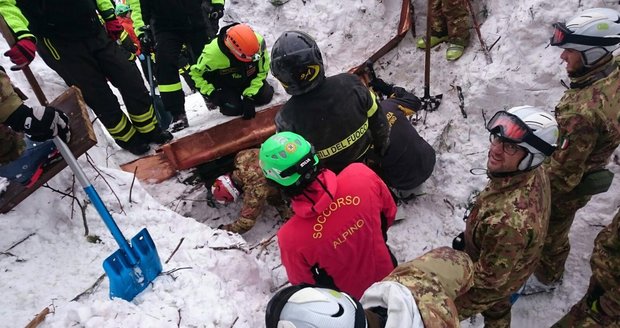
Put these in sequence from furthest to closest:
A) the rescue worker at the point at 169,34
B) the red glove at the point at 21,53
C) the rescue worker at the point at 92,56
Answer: the rescue worker at the point at 169,34 < the rescue worker at the point at 92,56 < the red glove at the point at 21,53

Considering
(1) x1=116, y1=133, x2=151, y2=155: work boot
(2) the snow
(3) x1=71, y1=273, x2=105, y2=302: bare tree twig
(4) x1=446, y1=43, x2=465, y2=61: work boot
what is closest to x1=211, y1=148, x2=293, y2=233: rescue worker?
(2) the snow

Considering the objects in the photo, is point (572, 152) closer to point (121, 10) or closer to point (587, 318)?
point (587, 318)

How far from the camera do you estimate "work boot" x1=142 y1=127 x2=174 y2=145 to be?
17.0ft

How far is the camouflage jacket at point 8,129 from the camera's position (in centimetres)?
298

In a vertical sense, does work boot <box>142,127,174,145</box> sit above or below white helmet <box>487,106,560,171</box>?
below

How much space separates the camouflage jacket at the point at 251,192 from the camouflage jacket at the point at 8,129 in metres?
2.02

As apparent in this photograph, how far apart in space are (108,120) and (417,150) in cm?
339

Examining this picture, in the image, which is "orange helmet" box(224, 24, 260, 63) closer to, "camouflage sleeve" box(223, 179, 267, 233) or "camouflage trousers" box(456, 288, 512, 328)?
"camouflage sleeve" box(223, 179, 267, 233)

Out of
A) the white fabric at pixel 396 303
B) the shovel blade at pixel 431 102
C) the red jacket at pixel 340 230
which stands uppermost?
the white fabric at pixel 396 303

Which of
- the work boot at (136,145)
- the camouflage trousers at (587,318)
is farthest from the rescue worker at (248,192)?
the camouflage trousers at (587,318)

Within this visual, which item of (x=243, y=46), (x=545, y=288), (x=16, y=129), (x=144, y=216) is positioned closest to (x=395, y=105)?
(x=243, y=46)

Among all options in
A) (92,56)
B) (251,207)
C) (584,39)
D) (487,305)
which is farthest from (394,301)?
(92,56)

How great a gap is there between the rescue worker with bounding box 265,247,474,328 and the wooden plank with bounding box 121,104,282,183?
3438 mm

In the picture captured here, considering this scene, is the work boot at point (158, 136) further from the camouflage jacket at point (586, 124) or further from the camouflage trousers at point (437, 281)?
the camouflage jacket at point (586, 124)
